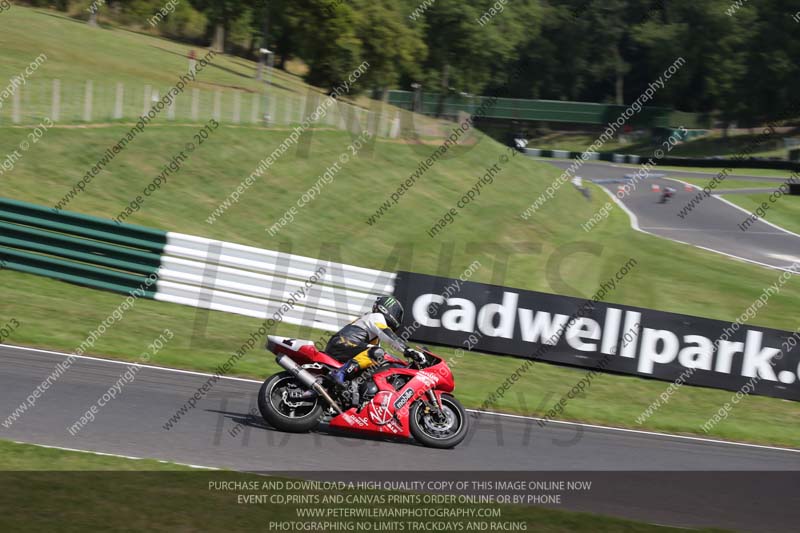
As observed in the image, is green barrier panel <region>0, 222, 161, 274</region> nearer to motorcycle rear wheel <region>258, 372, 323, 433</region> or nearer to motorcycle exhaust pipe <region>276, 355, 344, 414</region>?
motorcycle rear wheel <region>258, 372, 323, 433</region>

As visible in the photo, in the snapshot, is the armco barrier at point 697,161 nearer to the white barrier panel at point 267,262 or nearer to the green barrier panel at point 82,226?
the white barrier panel at point 267,262

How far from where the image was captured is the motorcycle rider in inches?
373

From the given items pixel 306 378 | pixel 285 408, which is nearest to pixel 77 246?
pixel 285 408

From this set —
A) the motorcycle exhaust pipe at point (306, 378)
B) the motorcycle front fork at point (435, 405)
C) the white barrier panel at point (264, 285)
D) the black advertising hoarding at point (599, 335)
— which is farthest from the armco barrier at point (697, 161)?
the motorcycle exhaust pipe at point (306, 378)

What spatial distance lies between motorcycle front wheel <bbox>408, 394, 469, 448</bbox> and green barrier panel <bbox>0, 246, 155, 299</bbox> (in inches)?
303

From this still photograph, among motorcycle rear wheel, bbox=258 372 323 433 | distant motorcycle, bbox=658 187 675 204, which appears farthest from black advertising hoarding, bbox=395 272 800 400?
distant motorcycle, bbox=658 187 675 204

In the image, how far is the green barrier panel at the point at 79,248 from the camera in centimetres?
1568

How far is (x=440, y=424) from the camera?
9.67 meters

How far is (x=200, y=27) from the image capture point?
64.2 m
